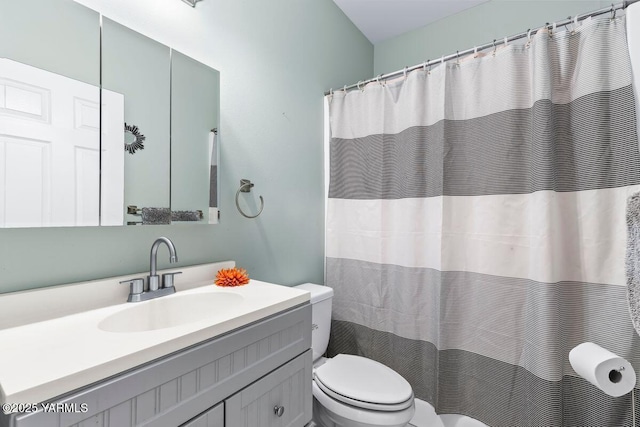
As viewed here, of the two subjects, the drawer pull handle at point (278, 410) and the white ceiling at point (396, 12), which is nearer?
the drawer pull handle at point (278, 410)

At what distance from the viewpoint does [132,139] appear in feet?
3.41

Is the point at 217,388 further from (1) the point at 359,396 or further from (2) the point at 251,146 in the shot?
(2) the point at 251,146

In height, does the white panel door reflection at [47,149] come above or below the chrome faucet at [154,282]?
above

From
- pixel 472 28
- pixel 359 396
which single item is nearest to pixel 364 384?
pixel 359 396

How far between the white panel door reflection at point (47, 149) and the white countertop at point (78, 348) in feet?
1.01

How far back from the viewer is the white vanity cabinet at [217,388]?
543mm

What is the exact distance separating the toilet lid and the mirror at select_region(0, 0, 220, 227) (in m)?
0.90

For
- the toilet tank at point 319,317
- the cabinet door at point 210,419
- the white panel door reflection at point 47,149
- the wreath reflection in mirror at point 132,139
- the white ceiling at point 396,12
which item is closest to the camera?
the cabinet door at point 210,419

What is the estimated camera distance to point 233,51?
138cm

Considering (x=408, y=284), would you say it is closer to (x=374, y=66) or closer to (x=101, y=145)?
(x=101, y=145)

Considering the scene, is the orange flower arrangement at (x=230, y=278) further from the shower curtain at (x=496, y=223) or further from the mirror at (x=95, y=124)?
the shower curtain at (x=496, y=223)

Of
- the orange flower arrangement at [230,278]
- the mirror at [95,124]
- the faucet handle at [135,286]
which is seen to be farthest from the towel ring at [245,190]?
the faucet handle at [135,286]

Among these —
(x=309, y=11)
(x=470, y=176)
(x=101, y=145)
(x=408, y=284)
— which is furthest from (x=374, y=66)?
(x=101, y=145)

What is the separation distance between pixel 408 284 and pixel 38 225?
5.16ft
